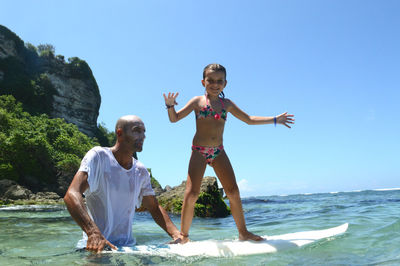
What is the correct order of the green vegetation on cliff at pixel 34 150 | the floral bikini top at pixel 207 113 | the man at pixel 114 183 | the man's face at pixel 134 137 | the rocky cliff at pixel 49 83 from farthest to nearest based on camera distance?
the rocky cliff at pixel 49 83
the green vegetation on cliff at pixel 34 150
the floral bikini top at pixel 207 113
the man's face at pixel 134 137
the man at pixel 114 183

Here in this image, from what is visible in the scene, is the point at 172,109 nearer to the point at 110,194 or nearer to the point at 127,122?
the point at 127,122

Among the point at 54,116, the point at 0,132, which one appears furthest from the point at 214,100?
the point at 54,116

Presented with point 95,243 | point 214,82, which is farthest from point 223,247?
point 214,82

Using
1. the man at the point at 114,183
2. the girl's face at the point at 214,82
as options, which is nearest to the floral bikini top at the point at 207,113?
the girl's face at the point at 214,82

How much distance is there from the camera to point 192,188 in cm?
443

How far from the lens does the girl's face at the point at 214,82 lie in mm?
4512

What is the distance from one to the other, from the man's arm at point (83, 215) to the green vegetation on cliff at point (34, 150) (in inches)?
1065

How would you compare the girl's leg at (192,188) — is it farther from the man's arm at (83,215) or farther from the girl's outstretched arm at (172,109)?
the man's arm at (83,215)

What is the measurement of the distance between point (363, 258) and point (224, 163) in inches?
81.8

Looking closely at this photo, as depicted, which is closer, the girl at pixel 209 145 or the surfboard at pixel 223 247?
the surfboard at pixel 223 247

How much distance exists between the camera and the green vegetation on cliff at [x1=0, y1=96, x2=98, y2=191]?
89.5 feet

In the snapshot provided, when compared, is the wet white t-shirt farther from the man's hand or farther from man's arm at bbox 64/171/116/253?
the man's hand

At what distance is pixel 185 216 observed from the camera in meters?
4.40

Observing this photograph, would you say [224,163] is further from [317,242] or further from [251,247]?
[317,242]
